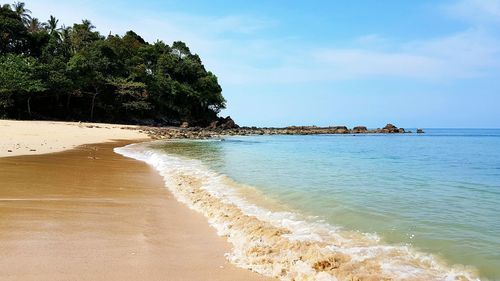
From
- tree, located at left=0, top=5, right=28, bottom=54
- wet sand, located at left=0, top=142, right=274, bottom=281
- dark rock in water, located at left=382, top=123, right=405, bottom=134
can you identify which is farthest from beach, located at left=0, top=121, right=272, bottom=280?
dark rock in water, located at left=382, top=123, right=405, bottom=134

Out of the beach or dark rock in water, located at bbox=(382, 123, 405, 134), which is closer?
the beach

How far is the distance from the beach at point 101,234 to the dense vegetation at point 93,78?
36585mm

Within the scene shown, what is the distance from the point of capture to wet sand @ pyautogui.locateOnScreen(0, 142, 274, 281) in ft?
12.3

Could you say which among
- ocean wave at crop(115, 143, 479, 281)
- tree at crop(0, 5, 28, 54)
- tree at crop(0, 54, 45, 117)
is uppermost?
tree at crop(0, 5, 28, 54)

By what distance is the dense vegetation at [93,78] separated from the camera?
42.0m

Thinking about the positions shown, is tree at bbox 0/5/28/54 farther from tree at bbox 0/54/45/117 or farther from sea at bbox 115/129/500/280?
sea at bbox 115/129/500/280

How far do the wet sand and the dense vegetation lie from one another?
36593mm

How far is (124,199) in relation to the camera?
24.5ft

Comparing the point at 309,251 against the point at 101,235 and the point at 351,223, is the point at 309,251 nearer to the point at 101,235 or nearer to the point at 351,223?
the point at 351,223

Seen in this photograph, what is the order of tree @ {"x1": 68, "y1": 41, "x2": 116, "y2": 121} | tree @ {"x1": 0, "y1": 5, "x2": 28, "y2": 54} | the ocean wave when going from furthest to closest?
1. tree @ {"x1": 0, "y1": 5, "x2": 28, "y2": 54}
2. tree @ {"x1": 68, "y1": 41, "x2": 116, "y2": 121}
3. the ocean wave

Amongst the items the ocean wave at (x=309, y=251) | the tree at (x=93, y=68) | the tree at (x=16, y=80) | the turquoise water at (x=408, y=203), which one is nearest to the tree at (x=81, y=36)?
the tree at (x=93, y=68)

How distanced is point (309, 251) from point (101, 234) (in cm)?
276

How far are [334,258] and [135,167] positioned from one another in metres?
9.75

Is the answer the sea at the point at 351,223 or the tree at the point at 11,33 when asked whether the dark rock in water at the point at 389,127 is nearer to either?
the tree at the point at 11,33
